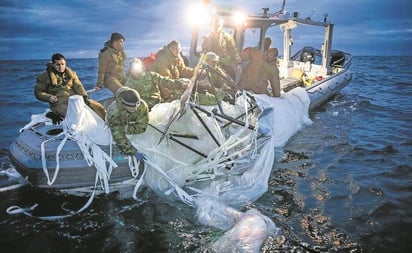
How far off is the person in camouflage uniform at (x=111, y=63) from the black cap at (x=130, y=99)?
2.46 m

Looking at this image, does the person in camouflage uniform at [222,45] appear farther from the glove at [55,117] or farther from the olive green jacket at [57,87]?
the glove at [55,117]

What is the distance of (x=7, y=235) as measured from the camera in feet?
14.2

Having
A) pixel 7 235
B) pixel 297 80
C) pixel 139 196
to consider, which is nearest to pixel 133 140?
pixel 139 196

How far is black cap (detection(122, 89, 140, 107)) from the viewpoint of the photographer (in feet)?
15.0

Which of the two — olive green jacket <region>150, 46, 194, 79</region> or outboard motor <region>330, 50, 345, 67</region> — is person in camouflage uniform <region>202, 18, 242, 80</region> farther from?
outboard motor <region>330, 50, 345, 67</region>

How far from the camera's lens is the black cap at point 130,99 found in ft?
15.0

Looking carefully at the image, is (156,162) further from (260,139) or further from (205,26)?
(205,26)

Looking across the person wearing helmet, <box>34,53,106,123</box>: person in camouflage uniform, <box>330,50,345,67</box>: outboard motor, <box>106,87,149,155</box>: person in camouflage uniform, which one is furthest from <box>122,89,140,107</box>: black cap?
<box>330,50,345,67</box>: outboard motor

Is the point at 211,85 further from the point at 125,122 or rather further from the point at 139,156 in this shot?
the point at 139,156

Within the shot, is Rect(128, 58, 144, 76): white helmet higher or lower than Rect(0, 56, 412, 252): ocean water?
higher

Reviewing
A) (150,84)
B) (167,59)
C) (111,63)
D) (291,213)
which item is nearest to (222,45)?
(167,59)

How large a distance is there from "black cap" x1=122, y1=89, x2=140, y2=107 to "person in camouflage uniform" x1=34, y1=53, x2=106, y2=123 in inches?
60.6

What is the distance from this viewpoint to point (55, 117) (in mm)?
5824

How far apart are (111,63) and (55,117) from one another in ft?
5.79
